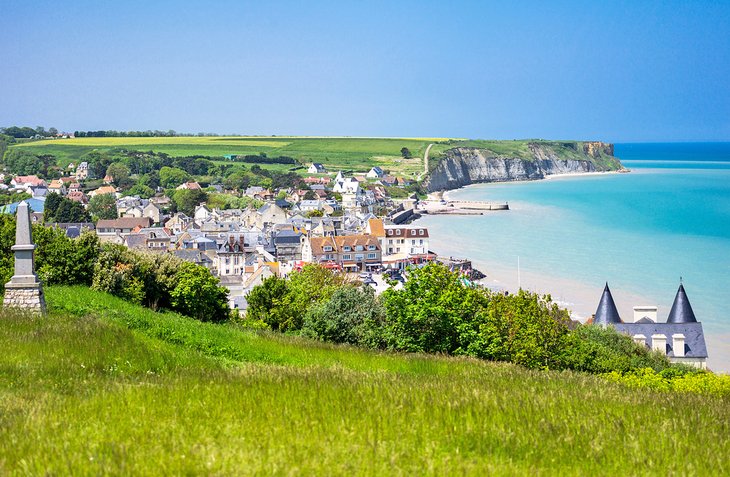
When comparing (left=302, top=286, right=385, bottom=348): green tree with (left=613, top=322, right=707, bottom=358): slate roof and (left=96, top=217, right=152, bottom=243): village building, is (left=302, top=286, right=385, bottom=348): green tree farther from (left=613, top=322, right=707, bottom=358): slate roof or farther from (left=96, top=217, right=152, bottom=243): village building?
(left=96, top=217, right=152, bottom=243): village building

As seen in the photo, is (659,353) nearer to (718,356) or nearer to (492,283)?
(718,356)

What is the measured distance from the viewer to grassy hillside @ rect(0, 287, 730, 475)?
580 centimetres

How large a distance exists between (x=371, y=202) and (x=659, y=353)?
→ 332 feet

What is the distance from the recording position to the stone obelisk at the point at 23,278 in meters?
17.0

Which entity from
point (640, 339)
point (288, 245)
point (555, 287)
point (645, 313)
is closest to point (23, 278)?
point (640, 339)

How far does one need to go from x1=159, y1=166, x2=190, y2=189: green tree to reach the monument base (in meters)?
135

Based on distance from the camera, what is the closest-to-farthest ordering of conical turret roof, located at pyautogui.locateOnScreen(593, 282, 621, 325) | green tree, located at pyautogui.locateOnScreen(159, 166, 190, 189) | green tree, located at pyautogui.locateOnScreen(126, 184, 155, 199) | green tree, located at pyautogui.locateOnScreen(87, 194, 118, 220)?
conical turret roof, located at pyautogui.locateOnScreen(593, 282, 621, 325) < green tree, located at pyautogui.locateOnScreen(87, 194, 118, 220) < green tree, located at pyautogui.locateOnScreen(126, 184, 155, 199) < green tree, located at pyautogui.locateOnScreen(159, 166, 190, 189)

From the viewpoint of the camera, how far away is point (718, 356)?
3753cm

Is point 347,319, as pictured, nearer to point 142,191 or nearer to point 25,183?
point 142,191

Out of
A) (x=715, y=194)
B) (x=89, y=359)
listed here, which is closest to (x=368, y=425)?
(x=89, y=359)

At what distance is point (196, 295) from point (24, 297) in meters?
11.3

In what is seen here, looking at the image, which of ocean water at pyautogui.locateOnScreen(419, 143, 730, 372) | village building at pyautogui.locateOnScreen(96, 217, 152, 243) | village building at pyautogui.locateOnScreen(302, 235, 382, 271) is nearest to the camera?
ocean water at pyautogui.locateOnScreen(419, 143, 730, 372)

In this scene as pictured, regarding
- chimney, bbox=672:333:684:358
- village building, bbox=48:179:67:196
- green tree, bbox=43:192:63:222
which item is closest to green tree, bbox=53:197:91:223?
green tree, bbox=43:192:63:222

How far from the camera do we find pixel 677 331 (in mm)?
34781
